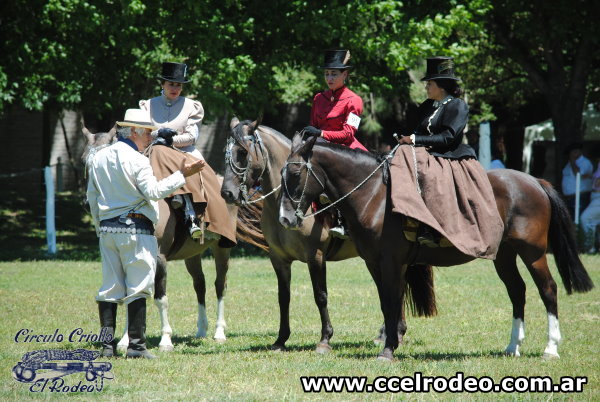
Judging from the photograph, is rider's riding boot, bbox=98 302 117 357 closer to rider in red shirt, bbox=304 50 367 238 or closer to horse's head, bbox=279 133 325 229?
horse's head, bbox=279 133 325 229

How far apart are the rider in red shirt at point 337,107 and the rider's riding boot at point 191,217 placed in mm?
1693

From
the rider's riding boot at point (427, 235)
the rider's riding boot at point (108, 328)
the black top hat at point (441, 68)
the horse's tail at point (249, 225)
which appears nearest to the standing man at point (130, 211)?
the rider's riding boot at point (108, 328)

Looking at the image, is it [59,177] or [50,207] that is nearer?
[50,207]

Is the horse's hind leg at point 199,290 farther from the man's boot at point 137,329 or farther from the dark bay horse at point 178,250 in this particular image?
the man's boot at point 137,329

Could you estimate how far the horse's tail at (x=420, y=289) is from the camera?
952 cm

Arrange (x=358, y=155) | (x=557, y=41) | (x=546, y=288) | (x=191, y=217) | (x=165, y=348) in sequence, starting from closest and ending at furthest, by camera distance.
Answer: (x=358, y=155)
(x=546, y=288)
(x=165, y=348)
(x=191, y=217)
(x=557, y=41)

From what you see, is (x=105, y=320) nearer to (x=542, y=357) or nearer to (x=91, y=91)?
(x=542, y=357)

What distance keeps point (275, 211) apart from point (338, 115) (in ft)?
4.35

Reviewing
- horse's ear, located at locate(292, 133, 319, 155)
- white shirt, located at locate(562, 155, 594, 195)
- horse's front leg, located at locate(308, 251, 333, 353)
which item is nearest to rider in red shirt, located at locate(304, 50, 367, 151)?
horse's ear, located at locate(292, 133, 319, 155)

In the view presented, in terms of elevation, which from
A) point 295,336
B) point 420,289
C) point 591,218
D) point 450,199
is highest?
point 450,199

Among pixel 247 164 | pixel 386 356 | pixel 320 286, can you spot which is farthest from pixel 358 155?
pixel 386 356

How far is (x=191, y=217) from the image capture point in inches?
366

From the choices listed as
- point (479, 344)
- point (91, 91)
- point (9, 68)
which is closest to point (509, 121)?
point (91, 91)

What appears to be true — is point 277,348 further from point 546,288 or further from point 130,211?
point 546,288
